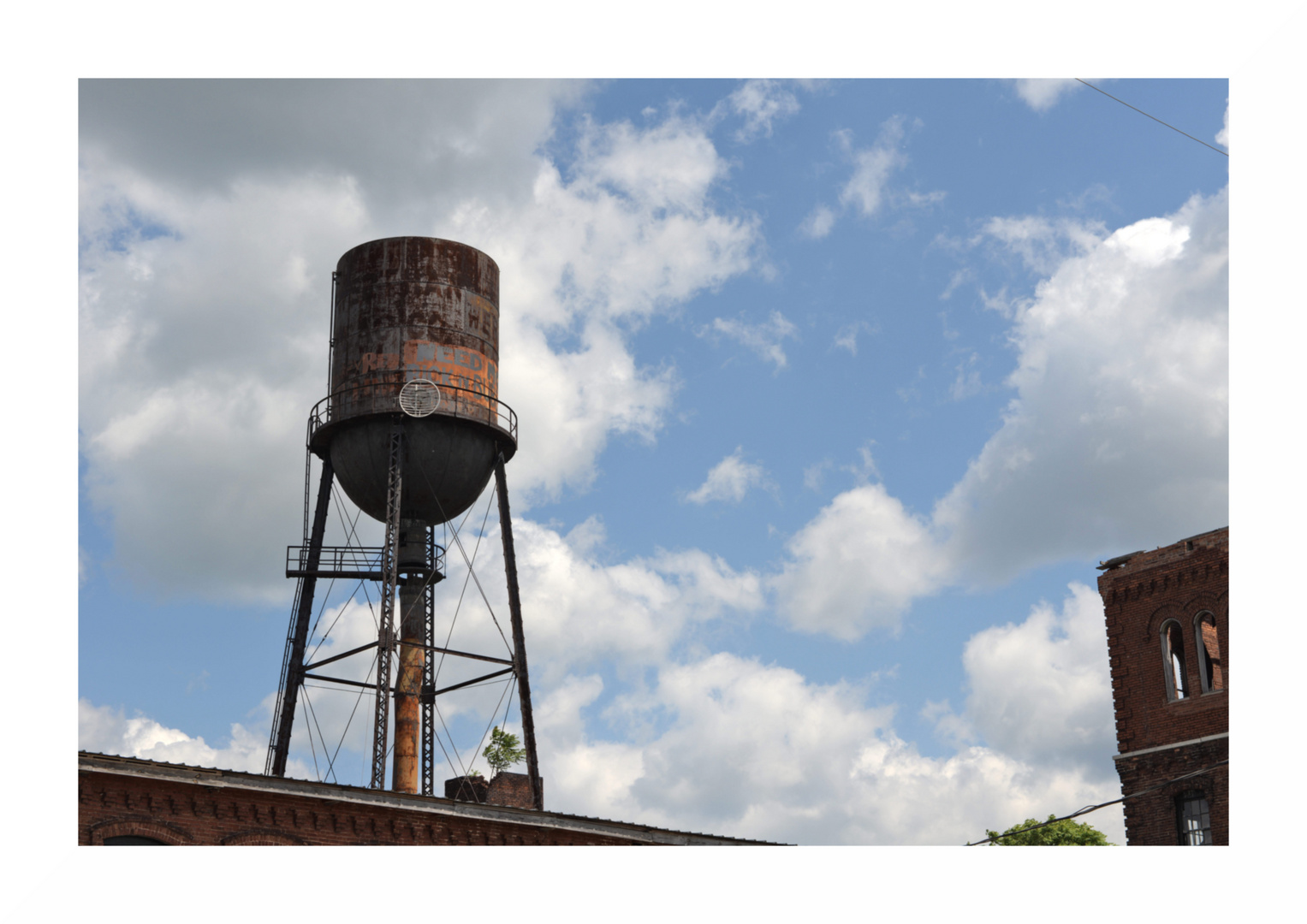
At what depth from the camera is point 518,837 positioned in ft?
83.7

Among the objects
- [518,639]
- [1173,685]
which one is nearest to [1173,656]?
[1173,685]

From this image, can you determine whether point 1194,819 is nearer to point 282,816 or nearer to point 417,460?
point 417,460

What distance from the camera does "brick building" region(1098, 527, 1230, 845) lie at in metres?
28.5

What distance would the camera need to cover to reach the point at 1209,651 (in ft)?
97.3

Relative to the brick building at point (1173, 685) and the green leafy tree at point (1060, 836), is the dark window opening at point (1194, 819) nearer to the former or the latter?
the brick building at point (1173, 685)

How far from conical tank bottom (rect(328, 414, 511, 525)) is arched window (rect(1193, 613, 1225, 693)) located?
15.4 meters

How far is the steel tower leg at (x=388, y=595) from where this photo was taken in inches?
1082

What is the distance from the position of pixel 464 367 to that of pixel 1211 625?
661 inches

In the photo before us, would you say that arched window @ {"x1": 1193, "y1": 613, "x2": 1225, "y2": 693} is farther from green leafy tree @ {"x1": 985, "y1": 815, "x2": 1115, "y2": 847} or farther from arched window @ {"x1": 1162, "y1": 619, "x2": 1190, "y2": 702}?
green leafy tree @ {"x1": 985, "y1": 815, "x2": 1115, "y2": 847}

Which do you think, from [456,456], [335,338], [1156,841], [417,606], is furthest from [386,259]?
[1156,841]

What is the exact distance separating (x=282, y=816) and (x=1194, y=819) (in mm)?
17850

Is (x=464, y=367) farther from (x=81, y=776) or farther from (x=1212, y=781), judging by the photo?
(x=1212, y=781)

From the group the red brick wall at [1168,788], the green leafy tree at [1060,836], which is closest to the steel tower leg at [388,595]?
the red brick wall at [1168,788]

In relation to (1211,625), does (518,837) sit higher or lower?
lower
